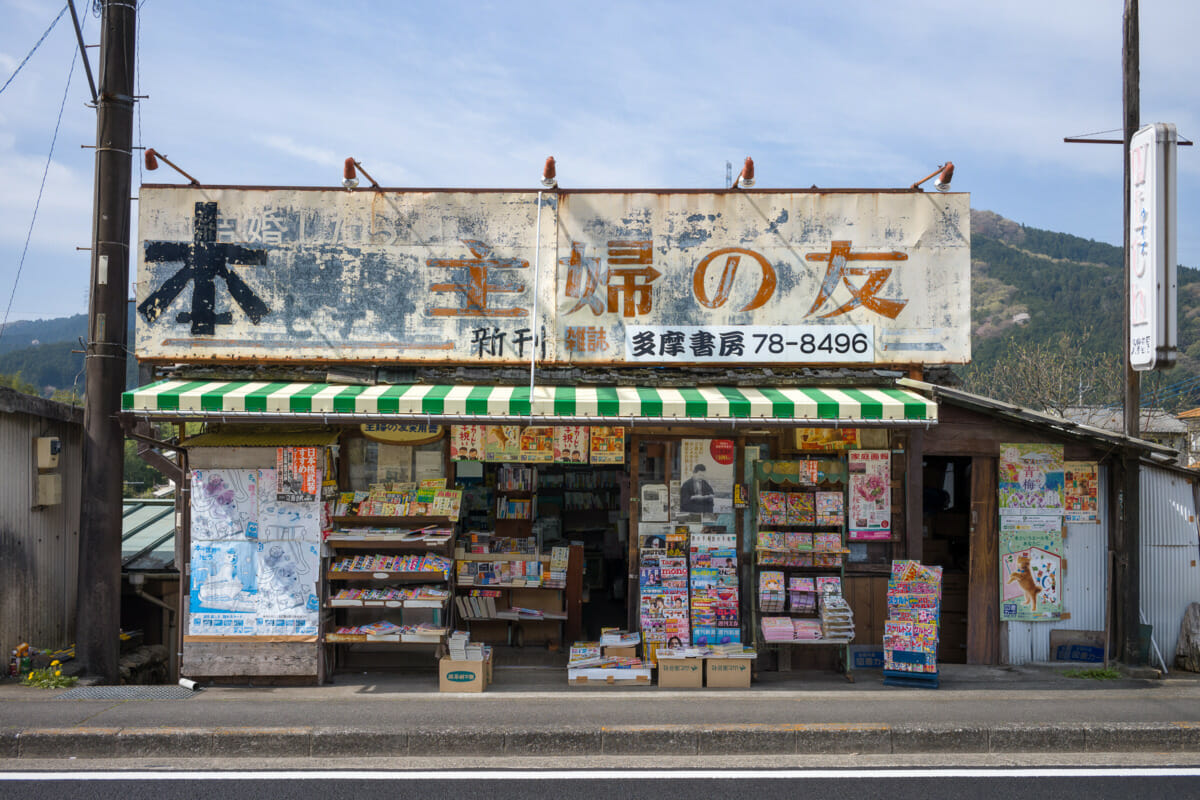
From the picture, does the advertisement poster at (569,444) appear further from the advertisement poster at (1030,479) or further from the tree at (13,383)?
the tree at (13,383)

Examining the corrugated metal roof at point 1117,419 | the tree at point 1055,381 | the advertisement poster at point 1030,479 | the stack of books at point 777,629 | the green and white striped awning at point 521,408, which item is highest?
the tree at point 1055,381

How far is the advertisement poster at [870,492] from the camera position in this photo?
10.1 meters

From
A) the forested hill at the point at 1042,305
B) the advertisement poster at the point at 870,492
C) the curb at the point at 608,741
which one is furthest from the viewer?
the forested hill at the point at 1042,305

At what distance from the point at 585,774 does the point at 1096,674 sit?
6.82m

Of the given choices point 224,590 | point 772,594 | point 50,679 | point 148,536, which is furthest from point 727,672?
point 148,536

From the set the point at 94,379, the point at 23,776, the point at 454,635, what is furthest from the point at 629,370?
the point at 23,776

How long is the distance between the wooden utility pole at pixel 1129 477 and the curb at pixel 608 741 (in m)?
3.04

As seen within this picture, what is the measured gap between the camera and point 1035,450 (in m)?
10.2

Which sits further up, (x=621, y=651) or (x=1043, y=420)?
(x=1043, y=420)

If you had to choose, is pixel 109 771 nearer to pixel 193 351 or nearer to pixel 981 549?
pixel 193 351

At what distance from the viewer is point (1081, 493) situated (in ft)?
33.7


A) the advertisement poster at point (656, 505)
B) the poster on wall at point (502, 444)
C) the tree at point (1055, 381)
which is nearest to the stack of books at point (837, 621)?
the advertisement poster at point (656, 505)

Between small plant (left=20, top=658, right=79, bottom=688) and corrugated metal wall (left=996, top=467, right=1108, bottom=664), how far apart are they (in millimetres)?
10945

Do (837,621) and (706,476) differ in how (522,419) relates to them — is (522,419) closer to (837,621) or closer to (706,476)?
(706,476)
